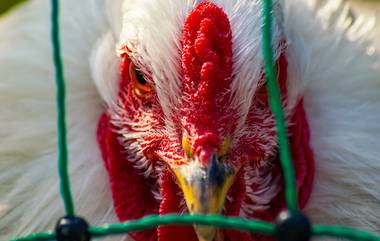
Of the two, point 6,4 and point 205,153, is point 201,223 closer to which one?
point 205,153

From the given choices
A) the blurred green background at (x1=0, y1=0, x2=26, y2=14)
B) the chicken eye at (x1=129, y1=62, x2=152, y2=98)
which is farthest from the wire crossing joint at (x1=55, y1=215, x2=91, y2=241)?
the blurred green background at (x1=0, y1=0, x2=26, y2=14)

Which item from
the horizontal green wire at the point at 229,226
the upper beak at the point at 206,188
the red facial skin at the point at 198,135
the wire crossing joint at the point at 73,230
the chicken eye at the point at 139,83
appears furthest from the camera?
the chicken eye at the point at 139,83

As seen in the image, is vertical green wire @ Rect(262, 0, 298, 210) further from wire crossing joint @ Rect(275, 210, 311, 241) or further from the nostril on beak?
the nostril on beak

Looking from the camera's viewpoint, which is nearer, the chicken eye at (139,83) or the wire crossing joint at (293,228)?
the wire crossing joint at (293,228)

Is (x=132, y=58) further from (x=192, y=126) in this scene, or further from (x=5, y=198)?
(x=5, y=198)

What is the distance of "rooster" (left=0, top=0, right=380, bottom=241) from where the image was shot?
79.7 inches

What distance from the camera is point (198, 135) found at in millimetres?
1901

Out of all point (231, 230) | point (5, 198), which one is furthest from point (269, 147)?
point (5, 198)

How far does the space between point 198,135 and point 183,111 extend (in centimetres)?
13

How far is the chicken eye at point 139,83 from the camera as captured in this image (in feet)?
7.16

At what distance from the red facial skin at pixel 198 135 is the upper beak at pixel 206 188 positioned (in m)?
0.03

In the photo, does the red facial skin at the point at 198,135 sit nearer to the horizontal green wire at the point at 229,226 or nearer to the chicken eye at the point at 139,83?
the chicken eye at the point at 139,83

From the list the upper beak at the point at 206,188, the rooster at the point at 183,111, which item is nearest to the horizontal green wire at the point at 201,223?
the upper beak at the point at 206,188

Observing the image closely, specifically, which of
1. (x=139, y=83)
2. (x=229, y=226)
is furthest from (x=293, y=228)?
(x=139, y=83)
